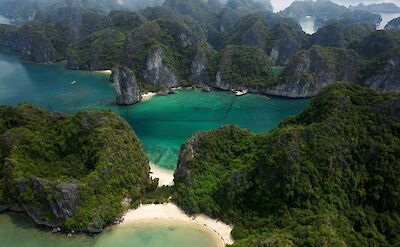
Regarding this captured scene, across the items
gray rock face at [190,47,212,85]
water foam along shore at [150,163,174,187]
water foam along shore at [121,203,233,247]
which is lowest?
water foam along shore at [150,163,174,187]

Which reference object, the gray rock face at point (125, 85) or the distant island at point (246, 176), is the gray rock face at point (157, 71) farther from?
the distant island at point (246, 176)

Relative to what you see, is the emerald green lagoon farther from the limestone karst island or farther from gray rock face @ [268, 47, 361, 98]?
gray rock face @ [268, 47, 361, 98]

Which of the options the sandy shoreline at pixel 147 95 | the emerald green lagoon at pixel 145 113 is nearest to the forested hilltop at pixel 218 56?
the sandy shoreline at pixel 147 95

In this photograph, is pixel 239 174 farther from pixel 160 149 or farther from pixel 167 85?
pixel 167 85

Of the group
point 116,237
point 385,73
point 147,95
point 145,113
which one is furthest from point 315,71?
point 116,237

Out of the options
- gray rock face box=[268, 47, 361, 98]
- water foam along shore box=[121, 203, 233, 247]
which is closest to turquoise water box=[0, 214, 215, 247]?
water foam along shore box=[121, 203, 233, 247]
